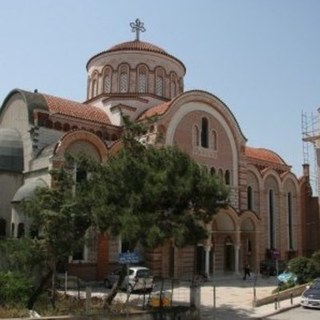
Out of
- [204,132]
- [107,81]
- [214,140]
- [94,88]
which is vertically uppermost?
[107,81]

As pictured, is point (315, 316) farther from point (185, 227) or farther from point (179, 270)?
point (179, 270)

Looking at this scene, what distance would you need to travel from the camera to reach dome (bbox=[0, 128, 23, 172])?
27.9 meters

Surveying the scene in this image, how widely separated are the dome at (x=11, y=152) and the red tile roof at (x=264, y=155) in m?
19.5

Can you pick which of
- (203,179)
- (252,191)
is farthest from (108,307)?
(252,191)

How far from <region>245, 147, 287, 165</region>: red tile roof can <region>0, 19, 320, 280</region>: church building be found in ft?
0.54

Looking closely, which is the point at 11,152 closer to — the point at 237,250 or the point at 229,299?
the point at 229,299

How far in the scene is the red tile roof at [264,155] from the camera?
41.4 metres

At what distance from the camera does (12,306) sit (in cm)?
1614

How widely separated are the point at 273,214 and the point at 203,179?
2378cm

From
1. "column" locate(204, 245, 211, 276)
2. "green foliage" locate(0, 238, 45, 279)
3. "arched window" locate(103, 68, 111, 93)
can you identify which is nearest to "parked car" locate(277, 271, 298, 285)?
"column" locate(204, 245, 211, 276)

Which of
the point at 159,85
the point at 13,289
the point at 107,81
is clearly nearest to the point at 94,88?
the point at 107,81

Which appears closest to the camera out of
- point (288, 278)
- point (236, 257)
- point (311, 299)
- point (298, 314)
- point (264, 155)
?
point (298, 314)

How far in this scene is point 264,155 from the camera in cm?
4288

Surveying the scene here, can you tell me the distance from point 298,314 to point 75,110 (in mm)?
19117
